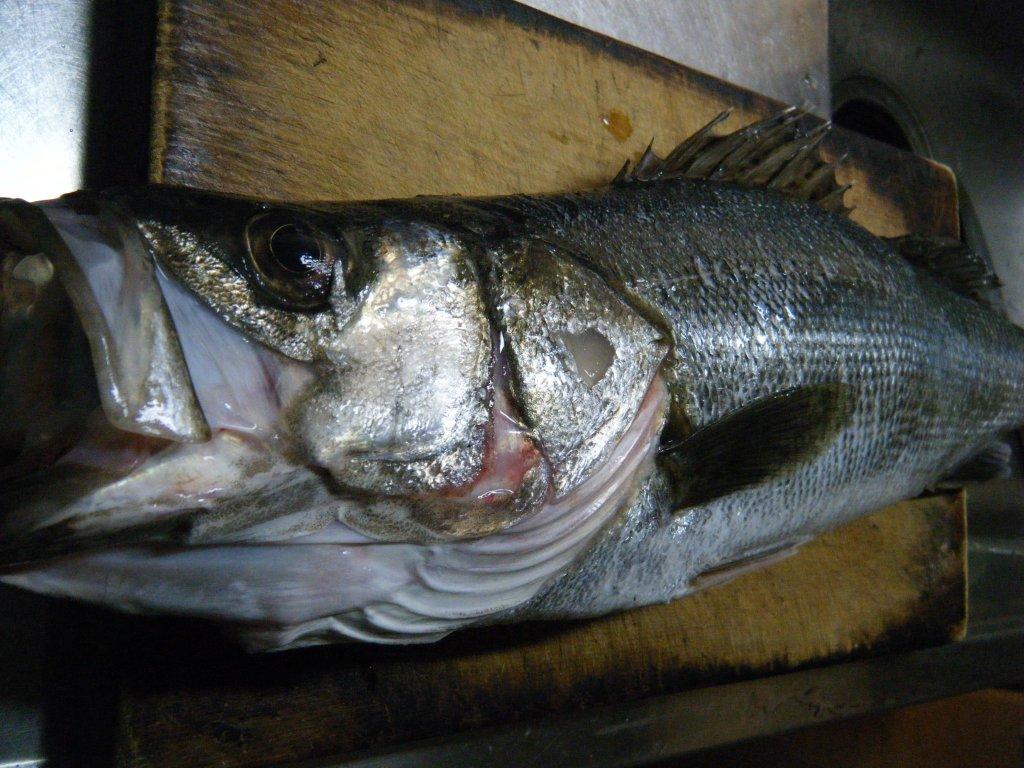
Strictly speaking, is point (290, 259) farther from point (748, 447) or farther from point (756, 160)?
point (756, 160)

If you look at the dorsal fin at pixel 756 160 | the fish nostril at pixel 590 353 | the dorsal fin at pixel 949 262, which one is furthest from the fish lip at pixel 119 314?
the dorsal fin at pixel 949 262

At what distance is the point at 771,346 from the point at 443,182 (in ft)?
1.68

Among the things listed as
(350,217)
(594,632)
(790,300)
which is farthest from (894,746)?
(350,217)

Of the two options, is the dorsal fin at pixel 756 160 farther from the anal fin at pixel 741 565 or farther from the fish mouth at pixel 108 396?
the fish mouth at pixel 108 396

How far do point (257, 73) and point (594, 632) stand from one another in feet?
2.91

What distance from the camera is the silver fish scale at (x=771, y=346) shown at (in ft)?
2.86

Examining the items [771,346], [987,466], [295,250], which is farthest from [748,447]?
[987,466]

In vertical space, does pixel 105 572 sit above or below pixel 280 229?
below

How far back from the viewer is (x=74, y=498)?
504mm

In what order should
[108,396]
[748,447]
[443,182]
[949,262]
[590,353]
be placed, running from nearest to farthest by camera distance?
[108,396]
[590,353]
[748,447]
[443,182]
[949,262]

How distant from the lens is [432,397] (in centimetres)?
66

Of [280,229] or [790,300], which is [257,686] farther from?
[790,300]

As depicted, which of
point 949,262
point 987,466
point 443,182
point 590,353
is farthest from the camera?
point 987,466

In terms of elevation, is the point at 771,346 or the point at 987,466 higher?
the point at 771,346
